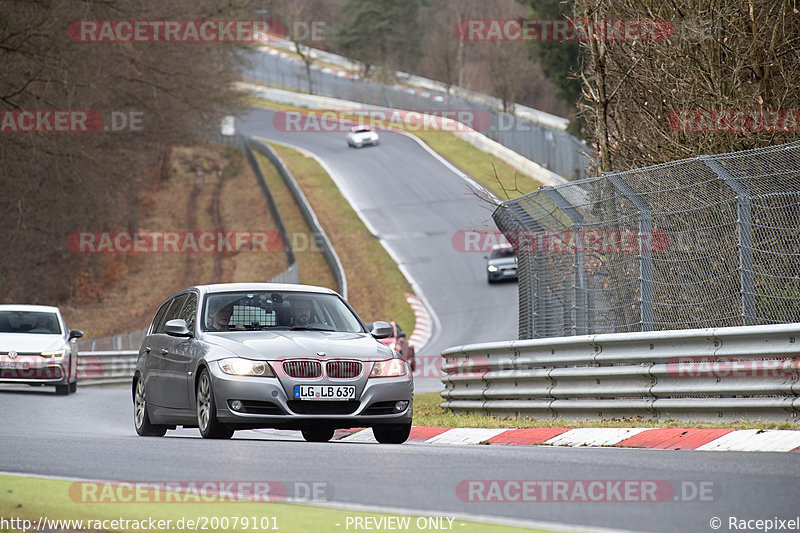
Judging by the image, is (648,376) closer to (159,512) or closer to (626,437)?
(626,437)

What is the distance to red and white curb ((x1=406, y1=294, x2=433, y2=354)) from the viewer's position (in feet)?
126

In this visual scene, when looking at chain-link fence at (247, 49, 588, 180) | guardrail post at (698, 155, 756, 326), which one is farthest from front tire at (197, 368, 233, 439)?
chain-link fence at (247, 49, 588, 180)

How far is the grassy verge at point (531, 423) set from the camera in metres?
10.3

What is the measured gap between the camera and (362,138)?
238 ft

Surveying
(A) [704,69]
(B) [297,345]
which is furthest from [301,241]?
(B) [297,345]

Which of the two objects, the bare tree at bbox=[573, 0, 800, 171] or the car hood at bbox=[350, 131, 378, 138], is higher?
the car hood at bbox=[350, 131, 378, 138]

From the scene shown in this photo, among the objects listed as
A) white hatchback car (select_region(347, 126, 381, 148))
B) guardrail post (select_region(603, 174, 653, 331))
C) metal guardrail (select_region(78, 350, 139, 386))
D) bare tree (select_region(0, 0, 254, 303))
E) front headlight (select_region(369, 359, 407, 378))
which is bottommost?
metal guardrail (select_region(78, 350, 139, 386))

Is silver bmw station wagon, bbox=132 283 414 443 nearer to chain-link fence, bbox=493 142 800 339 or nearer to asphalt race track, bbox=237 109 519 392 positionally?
chain-link fence, bbox=493 142 800 339

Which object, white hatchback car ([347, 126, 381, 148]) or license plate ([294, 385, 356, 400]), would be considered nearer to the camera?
license plate ([294, 385, 356, 400])

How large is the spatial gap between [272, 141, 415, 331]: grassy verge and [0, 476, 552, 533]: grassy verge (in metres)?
33.6

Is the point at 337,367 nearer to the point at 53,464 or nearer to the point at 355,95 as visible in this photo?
the point at 53,464

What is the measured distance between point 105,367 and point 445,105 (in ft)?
174

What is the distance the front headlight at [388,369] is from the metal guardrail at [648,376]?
2.12 m

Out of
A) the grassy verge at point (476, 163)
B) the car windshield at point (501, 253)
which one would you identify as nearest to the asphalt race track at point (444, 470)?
the car windshield at point (501, 253)
